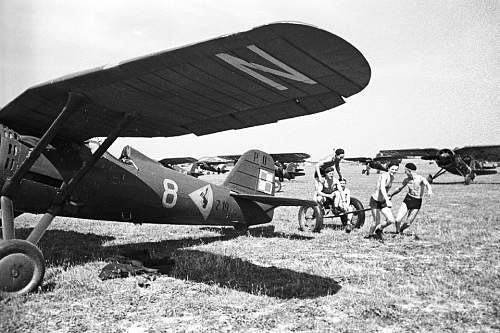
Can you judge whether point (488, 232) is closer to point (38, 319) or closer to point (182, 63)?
point (182, 63)

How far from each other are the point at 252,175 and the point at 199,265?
391cm

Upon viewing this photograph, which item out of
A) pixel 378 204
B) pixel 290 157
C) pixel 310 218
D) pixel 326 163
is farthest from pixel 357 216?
pixel 290 157

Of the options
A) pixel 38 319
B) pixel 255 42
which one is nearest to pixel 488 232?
pixel 255 42

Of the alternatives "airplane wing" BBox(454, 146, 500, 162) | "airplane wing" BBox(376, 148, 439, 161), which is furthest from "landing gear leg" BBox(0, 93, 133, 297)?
"airplane wing" BBox(454, 146, 500, 162)

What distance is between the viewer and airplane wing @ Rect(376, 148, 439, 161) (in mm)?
28734

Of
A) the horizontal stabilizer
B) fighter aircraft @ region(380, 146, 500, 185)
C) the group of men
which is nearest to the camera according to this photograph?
the horizontal stabilizer

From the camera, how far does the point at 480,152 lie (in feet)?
90.6

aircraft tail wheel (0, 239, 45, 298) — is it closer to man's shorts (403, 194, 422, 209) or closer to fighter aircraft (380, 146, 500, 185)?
man's shorts (403, 194, 422, 209)

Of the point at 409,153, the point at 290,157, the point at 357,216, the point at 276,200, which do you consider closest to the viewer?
the point at 276,200

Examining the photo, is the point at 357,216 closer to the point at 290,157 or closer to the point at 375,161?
the point at 375,161

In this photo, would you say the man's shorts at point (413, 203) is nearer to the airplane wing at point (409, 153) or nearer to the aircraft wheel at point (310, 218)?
the aircraft wheel at point (310, 218)

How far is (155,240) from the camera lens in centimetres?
782

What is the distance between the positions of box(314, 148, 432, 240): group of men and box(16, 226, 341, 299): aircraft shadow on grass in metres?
3.42

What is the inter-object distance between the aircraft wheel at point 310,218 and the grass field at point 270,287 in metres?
0.83
